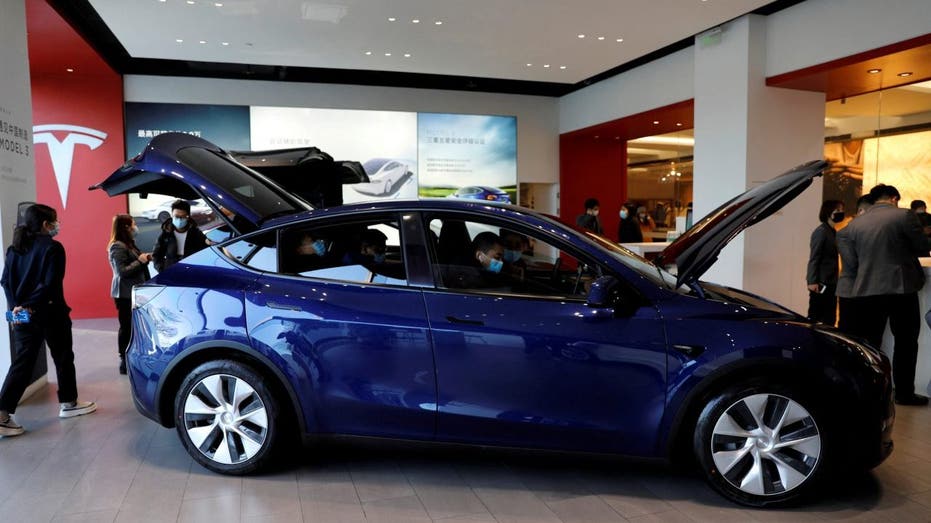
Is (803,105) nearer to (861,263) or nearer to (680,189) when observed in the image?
(861,263)

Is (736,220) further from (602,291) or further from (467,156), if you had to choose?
(467,156)

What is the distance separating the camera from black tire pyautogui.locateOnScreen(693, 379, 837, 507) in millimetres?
2711

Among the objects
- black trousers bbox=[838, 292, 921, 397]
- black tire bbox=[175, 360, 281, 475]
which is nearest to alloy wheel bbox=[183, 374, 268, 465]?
black tire bbox=[175, 360, 281, 475]

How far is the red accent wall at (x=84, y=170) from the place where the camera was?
926 cm

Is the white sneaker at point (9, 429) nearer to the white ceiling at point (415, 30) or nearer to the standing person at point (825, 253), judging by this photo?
the white ceiling at point (415, 30)

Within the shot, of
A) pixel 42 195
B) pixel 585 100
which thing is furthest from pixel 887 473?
pixel 42 195

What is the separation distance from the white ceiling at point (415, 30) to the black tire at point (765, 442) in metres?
5.41

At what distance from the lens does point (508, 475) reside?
3.20 m

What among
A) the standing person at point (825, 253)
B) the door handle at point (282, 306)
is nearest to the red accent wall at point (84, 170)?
the door handle at point (282, 306)

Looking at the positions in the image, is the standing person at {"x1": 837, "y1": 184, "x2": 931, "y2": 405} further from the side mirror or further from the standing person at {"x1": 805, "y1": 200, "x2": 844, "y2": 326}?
the side mirror

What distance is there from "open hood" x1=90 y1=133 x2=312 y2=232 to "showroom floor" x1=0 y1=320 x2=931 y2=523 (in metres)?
1.39

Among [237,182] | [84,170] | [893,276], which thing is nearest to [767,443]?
[893,276]

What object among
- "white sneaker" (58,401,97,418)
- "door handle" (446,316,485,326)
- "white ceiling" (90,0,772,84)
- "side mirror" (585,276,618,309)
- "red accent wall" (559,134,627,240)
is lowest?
"white sneaker" (58,401,97,418)

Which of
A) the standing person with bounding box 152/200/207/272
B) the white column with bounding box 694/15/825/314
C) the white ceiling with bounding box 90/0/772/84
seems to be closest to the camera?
the standing person with bounding box 152/200/207/272
